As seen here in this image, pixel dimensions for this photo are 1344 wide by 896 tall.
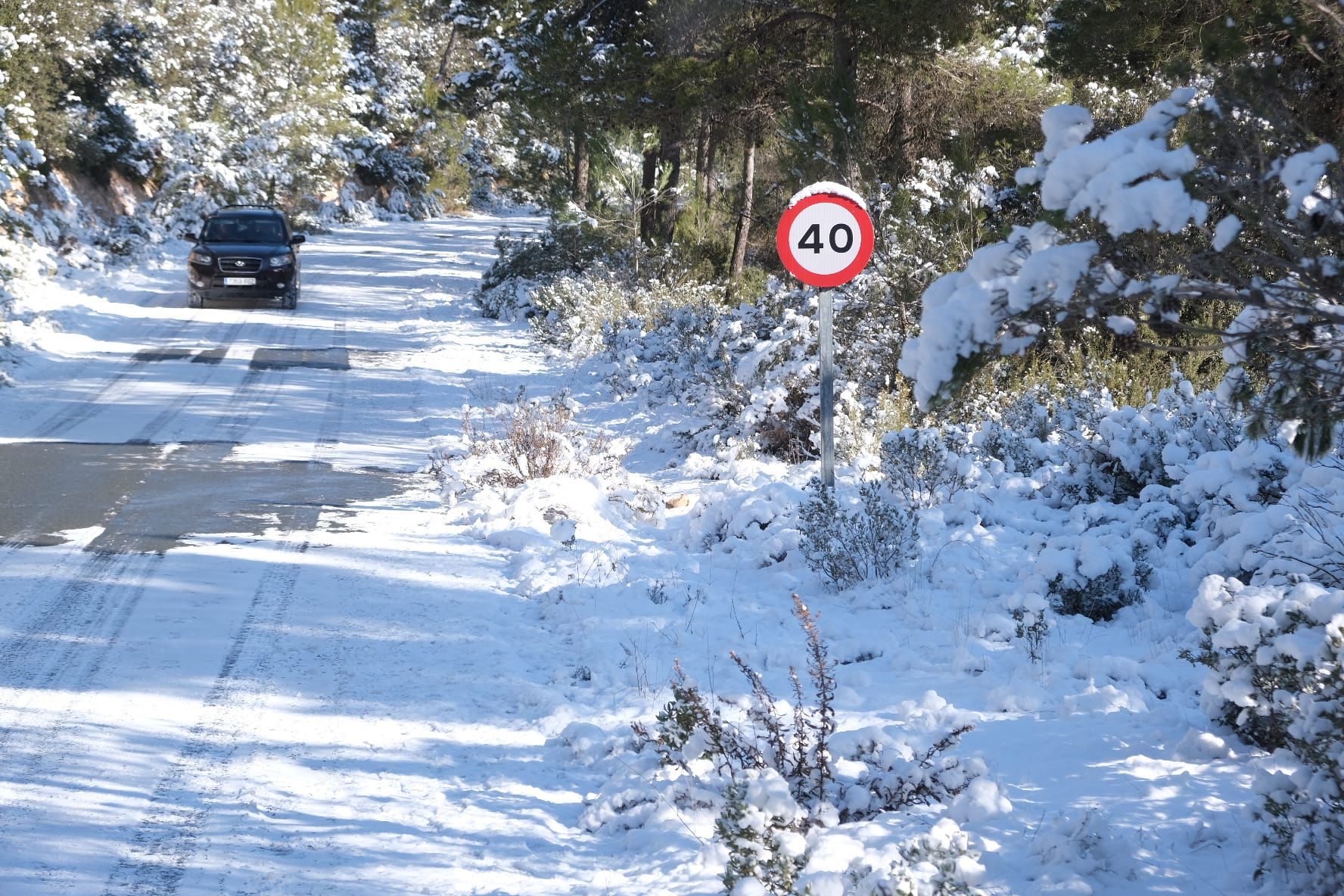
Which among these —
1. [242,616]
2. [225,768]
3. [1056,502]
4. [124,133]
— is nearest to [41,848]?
[225,768]

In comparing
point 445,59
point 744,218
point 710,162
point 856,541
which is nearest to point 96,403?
point 856,541

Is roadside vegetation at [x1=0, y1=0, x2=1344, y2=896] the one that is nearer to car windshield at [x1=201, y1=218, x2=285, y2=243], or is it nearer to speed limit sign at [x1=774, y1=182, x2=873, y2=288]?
speed limit sign at [x1=774, y1=182, x2=873, y2=288]

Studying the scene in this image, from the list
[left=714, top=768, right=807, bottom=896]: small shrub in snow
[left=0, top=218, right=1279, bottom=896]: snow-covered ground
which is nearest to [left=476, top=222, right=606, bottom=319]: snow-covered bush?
[left=0, top=218, right=1279, bottom=896]: snow-covered ground

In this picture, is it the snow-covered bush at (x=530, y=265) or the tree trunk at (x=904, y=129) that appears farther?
the snow-covered bush at (x=530, y=265)

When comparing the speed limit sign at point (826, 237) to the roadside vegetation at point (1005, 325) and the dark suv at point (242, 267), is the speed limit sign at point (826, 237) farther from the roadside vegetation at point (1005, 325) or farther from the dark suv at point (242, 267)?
the dark suv at point (242, 267)

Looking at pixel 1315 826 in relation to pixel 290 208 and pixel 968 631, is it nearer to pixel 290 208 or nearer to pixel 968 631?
pixel 968 631

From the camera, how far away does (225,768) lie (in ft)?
14.2

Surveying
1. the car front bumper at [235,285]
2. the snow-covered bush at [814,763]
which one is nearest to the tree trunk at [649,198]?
the car front bumper at [235,285]

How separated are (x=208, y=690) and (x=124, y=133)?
2940cm

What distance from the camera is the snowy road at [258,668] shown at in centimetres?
375

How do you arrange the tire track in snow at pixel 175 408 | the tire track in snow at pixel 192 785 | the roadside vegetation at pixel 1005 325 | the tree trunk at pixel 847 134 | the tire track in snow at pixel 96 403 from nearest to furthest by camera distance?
the roadside vegetation at pixel 1005 325
the tire track in snow at pixel 192 785
the tire track in snow at pixel 175 408
the tire track in snow at pixel 96 403
the tree trunk at pixel 847 134

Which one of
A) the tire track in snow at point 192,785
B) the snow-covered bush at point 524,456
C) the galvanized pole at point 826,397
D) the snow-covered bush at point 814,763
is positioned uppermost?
the galvanized pole at point 826,397

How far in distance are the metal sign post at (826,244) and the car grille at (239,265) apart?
1484cm

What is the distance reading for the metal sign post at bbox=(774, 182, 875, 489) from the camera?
755 cm
